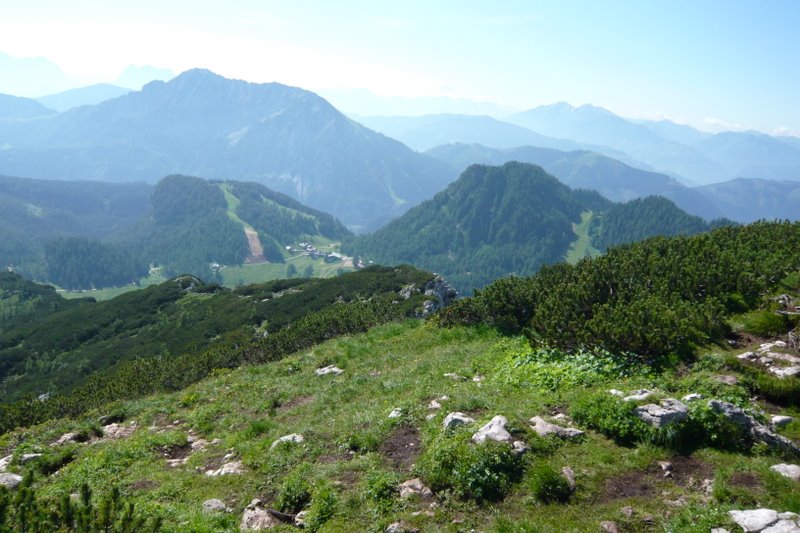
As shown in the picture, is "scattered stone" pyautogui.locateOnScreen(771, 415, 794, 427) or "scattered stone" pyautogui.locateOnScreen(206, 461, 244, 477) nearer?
"scattered stone" pyautogui.locateOnScreen(771, 415, 794, 427)

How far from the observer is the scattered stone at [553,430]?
1055 cm

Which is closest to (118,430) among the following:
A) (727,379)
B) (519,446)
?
(519,446)

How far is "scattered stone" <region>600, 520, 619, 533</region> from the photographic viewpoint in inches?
308

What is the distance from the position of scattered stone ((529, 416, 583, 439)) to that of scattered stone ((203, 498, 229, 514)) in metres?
7.42

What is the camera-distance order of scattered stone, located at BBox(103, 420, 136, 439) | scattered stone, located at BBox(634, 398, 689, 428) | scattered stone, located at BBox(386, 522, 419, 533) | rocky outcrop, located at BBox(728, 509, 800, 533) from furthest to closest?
scattered stone, located at BBox(103, 420, 136, 439) < scattered stone, located at BBox(634, 398, 689, 428) < scattered stone, located at BBox(386, 522, 419, 533) < rocky outcrop, located at BBox(728, 509, 800, 533)

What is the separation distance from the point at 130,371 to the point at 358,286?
40712mm

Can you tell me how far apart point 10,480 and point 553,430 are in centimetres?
1482

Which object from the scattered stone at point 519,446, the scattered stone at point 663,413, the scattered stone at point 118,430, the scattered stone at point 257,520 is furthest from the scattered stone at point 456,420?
the scattered stone at point 118,430

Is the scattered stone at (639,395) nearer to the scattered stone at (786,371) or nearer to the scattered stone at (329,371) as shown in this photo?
the scattered stone at (786,371)

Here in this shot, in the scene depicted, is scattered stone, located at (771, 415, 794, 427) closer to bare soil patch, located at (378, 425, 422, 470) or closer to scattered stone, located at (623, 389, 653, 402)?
scattered stone, located at (623, 389, 653, 402)

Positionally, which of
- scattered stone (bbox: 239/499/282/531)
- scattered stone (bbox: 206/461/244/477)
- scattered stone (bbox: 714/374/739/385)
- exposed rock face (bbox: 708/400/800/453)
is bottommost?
scattered stone (bbox: 206/461/244/477)

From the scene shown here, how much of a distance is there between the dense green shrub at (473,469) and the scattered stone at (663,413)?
123 inches

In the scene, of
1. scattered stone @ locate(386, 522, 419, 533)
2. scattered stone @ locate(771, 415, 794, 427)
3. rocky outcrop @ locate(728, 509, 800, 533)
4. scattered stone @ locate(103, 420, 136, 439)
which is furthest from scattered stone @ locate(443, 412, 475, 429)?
scattered stone @ locate(103, 420, 136, 439)

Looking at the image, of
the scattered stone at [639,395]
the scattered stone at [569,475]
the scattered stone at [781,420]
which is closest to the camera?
the scattered stone at [569,475]
